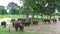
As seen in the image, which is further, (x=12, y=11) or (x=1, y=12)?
(x=12, y=11)

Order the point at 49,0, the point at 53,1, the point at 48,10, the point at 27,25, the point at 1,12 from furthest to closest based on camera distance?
1. the point at 1,12
2. the point at 48,10
3. the point at 53,1
4. the point at 49,0
5. the point at 27,25

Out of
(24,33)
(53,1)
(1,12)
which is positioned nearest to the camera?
(24,33)

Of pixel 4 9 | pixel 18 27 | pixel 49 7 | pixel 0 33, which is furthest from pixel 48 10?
pixel 4 9

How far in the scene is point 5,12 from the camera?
79000 millimetres

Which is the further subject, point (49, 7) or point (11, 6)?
point (11, 6)

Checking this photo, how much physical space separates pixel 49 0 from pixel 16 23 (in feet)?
59.7

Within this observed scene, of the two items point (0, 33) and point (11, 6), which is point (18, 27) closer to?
point (0, 33)

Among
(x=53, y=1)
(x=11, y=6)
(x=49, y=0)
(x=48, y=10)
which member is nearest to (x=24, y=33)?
(x=49, y=0)

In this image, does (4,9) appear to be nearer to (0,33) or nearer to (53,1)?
(53,1)

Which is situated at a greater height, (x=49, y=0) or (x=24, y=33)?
(x=49, y=0)

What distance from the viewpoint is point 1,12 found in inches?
2945

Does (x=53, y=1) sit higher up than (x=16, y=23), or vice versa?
(x=53, y=1)

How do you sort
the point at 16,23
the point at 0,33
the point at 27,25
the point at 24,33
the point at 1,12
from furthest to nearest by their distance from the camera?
the point at 1,12 → the point at 27,25 → the point at 16,23 → the point at 24,33 → the point at 0,33

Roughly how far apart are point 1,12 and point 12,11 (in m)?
6.16
